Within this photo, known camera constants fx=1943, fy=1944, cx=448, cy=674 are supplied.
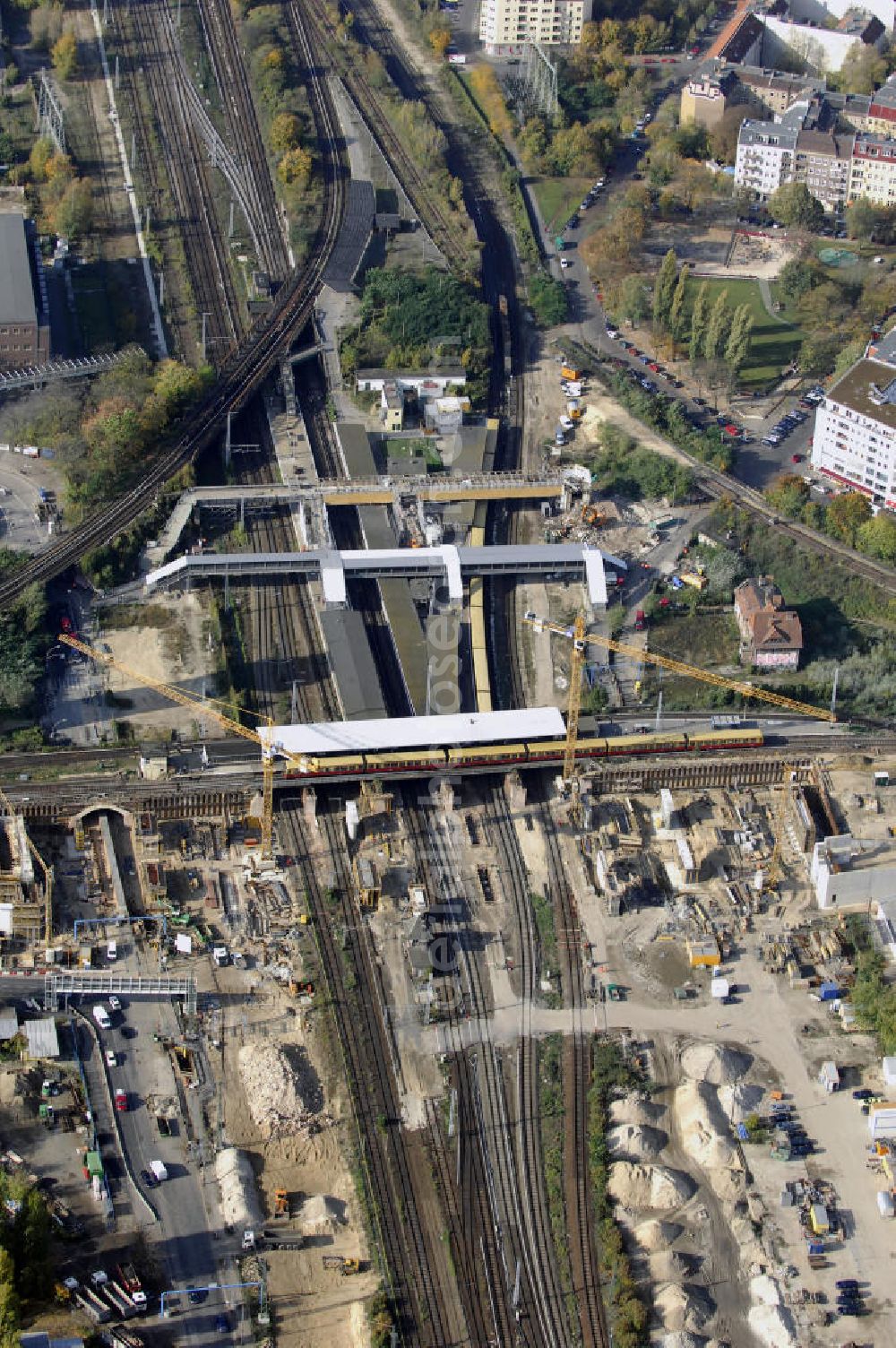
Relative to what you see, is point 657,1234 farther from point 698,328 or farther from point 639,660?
point 698,328

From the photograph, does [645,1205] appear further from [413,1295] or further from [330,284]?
[330,284]

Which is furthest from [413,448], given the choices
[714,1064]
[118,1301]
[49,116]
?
[118,1301]

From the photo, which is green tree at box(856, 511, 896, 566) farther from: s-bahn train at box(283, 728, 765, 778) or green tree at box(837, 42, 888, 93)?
green tree at box(837, 42, 888, 93)

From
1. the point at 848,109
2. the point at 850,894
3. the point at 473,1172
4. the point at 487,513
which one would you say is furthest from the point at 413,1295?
the point at 848,109

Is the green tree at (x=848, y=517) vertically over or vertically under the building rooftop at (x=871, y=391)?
under

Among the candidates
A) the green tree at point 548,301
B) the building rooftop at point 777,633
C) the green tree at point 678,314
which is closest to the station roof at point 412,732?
the building rooftop at point 777,633

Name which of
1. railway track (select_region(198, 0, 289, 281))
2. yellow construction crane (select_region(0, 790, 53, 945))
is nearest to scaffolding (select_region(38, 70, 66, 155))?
railway track (select_region(198, 0, 289, 281))

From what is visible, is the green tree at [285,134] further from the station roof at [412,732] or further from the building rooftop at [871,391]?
the station roof at [412,732]
